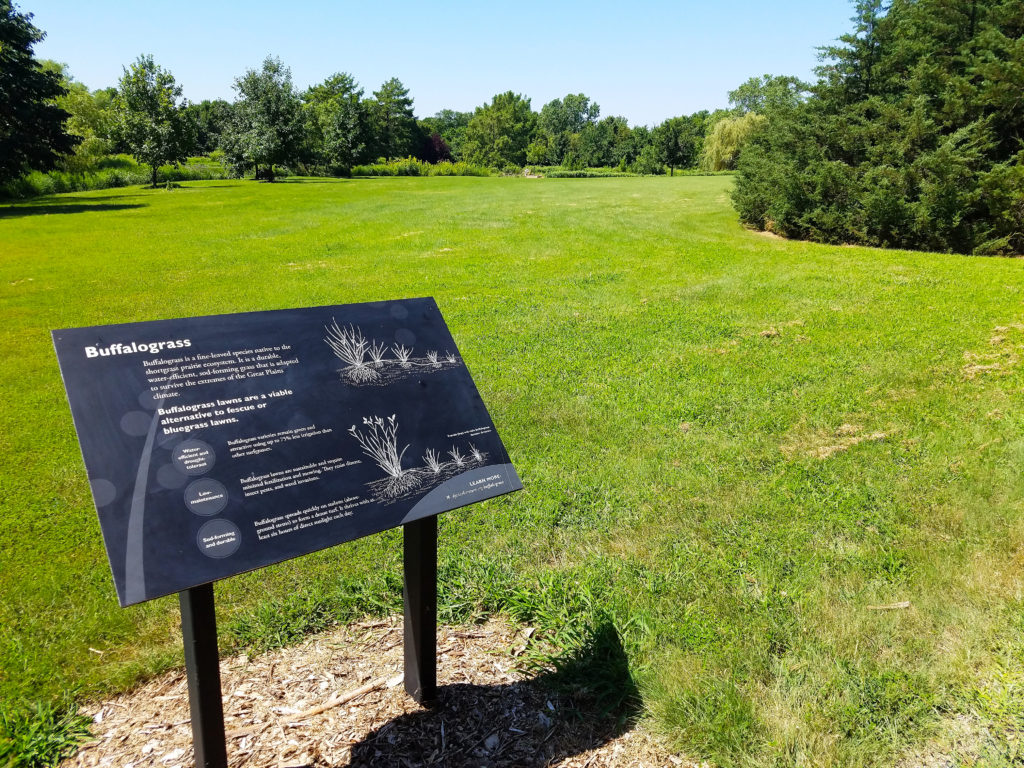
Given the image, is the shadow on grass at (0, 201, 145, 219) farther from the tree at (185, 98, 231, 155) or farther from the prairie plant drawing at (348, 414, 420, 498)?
the tree at (185, 98, 231, 155)

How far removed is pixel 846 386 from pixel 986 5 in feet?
40.6

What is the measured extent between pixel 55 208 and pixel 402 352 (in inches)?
1190

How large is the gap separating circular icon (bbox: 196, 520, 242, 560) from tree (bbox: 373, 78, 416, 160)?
2688 inches

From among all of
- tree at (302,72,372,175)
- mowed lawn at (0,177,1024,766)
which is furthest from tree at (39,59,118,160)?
mowed lawn at (0,177,1024,766)

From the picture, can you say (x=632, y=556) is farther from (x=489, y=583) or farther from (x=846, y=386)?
(x=846, y=386)

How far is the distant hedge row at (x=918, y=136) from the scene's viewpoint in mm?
13234

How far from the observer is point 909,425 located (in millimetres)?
6406

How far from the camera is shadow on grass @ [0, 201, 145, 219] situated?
2478cm

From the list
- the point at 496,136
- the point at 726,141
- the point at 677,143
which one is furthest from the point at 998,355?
the point at 496,136

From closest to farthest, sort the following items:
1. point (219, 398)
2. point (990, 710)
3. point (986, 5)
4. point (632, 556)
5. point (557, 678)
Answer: point (219, 398) < point (990, 710) < point (557, 678) < point (632, 556) < point (986, 5)

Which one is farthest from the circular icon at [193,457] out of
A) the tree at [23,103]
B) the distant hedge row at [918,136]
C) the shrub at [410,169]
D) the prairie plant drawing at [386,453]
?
the shrub at [410,169]

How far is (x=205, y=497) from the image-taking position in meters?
2.32

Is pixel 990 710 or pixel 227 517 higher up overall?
pixel 227 517

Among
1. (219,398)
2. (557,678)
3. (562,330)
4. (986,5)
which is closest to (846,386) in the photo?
(562,330)
